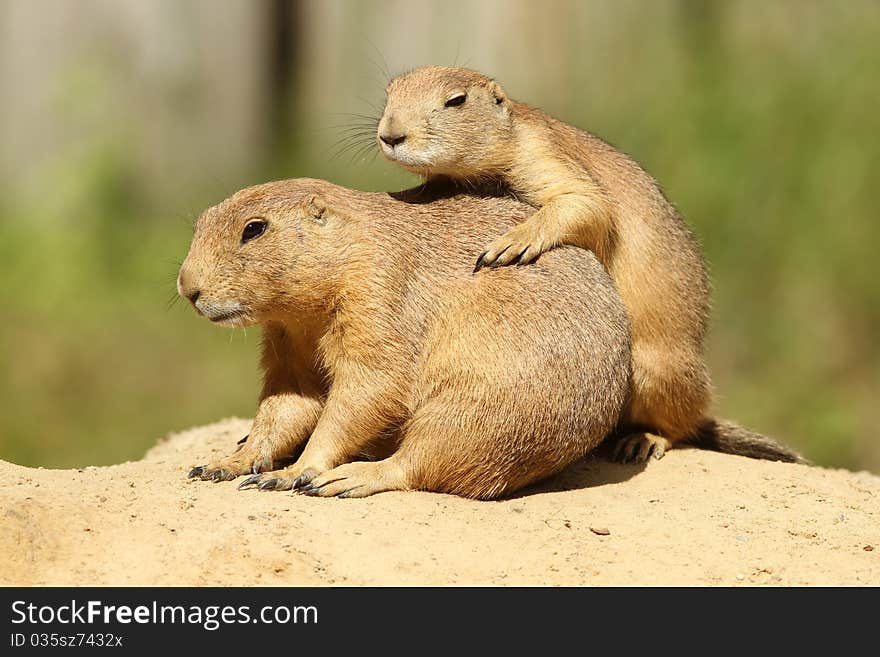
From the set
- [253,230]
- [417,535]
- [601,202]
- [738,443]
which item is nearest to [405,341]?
[253,230]

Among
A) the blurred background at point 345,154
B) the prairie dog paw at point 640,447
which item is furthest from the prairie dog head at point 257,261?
the blurred background at point 345,154

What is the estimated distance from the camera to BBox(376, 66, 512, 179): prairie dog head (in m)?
6.72

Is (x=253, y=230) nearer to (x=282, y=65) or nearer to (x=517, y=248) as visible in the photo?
(x=517, y=248)

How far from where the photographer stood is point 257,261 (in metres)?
5.95

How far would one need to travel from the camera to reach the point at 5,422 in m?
10.0

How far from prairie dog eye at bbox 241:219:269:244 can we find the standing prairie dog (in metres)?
0.97

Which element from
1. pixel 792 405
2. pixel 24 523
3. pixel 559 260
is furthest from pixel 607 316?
pixel 792 405

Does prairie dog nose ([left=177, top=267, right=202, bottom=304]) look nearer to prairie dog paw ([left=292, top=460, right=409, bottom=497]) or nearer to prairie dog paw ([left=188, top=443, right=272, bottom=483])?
prairie dog paw ([left=188, top=443, right=272, bottom=483])

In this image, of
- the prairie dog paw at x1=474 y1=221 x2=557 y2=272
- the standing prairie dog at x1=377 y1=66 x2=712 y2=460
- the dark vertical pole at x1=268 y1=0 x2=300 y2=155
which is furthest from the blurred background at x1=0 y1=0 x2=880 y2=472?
the prairie dog paw at x1=474 y1=221 x2=557 y2=272

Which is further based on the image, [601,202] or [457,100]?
[457,100]

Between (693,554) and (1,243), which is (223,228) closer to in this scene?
(693,554)

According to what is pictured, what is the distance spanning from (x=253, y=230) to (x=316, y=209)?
332 mm

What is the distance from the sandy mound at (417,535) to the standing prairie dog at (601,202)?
808mm

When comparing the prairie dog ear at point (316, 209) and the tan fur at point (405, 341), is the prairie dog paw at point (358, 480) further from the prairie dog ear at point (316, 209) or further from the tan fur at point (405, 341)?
the prairie dog ear at point (316, 209)
